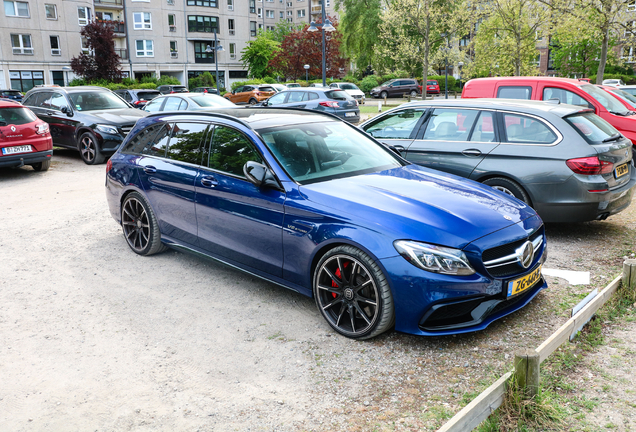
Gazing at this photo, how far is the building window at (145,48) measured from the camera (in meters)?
59.9

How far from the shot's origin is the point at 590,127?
21.6 feet

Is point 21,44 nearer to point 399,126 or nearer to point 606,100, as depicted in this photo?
point 399,126

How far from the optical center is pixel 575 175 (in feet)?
20.3

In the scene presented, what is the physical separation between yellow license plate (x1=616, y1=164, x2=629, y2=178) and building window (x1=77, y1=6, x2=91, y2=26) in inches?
2255

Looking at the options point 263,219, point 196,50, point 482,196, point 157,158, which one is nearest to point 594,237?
point 482,196

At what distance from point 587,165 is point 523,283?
108 inches

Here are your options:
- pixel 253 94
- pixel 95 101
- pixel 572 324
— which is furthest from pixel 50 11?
pixel 572 324

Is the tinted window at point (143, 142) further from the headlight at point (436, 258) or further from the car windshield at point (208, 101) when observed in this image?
the car windshield at point (208, 101)

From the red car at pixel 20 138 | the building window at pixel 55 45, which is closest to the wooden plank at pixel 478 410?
the red car at pixel 20 138

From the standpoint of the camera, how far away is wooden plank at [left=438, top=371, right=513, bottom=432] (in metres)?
2.64

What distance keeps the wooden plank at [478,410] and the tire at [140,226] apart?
13.9ft

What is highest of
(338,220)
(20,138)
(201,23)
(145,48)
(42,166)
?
(201,23)

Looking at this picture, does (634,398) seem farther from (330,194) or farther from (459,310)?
(330,194)

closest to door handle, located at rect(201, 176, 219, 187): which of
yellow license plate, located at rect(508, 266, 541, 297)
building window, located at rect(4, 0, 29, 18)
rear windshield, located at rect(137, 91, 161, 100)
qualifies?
yellow license plate, located at rect(508, 266, 541, 297)
